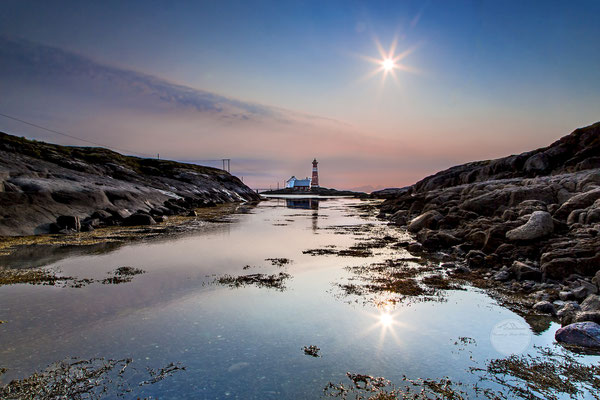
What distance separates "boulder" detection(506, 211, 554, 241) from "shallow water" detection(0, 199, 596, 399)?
241 inches

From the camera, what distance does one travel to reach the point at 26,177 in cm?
3209

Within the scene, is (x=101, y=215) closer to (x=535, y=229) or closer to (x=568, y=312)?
(x=535, y=229)

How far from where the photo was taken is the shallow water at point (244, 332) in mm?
7098

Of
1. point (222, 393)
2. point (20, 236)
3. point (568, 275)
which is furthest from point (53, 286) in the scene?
point (568, 275)

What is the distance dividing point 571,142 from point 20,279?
58004mm

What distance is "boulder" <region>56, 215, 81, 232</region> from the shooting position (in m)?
27.1

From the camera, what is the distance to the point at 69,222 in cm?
2733

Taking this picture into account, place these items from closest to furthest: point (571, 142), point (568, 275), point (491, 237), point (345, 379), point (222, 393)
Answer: point (222, 393)
point (345, 379)
point (568, 275)
point (491, 237)
point (571, 142)

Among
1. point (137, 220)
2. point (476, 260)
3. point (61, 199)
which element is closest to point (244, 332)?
point (476, 260)

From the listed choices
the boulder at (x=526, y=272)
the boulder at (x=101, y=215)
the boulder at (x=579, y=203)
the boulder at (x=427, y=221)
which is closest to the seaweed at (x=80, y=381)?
the boulder at (x=526, y=272)

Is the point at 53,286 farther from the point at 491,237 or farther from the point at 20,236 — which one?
the point at 491,237

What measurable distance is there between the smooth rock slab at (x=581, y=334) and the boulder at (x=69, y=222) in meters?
32.0

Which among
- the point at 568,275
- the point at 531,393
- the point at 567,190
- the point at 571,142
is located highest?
the point at 571,142

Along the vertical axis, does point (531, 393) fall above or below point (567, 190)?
below
